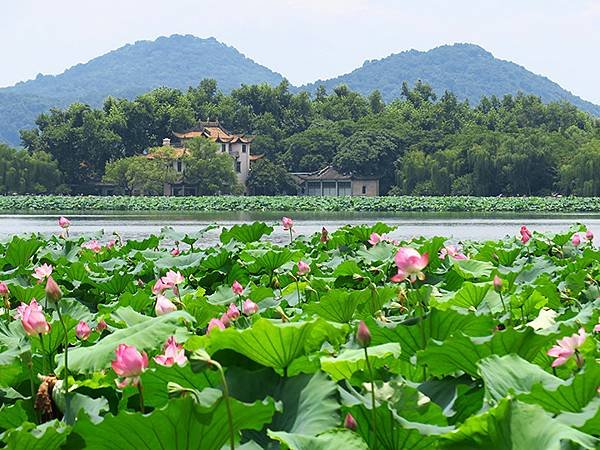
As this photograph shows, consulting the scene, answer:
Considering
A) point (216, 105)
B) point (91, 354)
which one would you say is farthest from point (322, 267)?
point (216, 105)

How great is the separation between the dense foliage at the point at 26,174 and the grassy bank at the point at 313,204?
1148 cm

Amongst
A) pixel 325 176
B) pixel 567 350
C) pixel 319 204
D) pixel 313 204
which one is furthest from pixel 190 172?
pixel 567 350

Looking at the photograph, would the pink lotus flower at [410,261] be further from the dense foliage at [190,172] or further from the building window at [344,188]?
the building window at [344,188]

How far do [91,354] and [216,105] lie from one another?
3678 inches

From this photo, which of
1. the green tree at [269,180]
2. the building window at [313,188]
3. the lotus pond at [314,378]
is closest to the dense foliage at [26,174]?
the green tree at [269,180]

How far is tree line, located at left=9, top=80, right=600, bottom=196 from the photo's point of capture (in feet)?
202

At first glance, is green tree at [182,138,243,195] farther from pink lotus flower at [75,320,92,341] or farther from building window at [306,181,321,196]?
pink lotus flower at [75,320,92,341]

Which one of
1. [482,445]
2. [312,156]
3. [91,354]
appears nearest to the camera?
[482,445]

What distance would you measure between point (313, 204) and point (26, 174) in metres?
25.6

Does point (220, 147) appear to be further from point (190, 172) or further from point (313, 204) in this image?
point (313, 204)

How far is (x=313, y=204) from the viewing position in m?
52.6

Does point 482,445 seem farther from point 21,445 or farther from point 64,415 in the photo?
point 64,415

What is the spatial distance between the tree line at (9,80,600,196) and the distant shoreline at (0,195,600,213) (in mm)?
8427

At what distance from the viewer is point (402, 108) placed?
8975 cm
